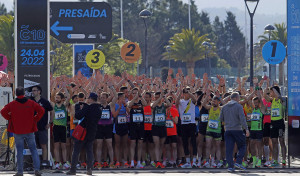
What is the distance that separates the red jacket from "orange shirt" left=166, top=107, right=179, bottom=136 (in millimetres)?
3940

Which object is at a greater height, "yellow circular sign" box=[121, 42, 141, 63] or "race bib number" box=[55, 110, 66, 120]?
"yellow circular sign" box=[121, 42, 141, 63]

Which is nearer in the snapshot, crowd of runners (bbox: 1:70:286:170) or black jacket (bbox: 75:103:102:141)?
black jacket (bbox: 75:103:102:141)

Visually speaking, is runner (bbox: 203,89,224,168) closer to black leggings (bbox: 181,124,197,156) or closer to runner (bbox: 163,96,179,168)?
black leggings (bbox: 181,124,197,156)

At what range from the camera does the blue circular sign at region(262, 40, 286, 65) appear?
1866cm

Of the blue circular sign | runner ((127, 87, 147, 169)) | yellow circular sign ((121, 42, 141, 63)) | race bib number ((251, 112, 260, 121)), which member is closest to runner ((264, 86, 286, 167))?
race bib number ((251, 112, 260, 121))

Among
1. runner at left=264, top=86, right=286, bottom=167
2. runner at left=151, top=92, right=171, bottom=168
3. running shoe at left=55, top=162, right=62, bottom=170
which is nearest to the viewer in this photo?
running shoe at left=55, top=162, right=62, bottom=170

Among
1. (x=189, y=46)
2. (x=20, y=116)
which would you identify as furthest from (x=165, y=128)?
(x=189, y=46)

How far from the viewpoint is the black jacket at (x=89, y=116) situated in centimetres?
1431

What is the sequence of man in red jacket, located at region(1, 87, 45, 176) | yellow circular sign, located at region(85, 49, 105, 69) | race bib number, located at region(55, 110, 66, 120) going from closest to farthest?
man in red jacket, located at region(1, 87, 45, 176) → race bib number, located at region(55, 110, 66, 120) → yellow circular sign, located at region(85, 49, 105, 69)

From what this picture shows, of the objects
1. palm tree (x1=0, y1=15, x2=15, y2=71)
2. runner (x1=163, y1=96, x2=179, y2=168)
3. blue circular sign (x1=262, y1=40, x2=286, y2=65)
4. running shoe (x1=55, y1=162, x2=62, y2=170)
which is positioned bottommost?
running shoe (x1=55, y1=162, x2=62, y2=170)

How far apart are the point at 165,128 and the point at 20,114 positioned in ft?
14.1

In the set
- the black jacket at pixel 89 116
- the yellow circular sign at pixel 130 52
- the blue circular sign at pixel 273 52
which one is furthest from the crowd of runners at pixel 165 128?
the yellow circular sign at pixel 130 52

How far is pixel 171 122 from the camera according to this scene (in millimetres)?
16969

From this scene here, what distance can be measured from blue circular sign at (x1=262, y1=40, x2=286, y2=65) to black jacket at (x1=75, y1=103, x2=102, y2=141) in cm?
615
